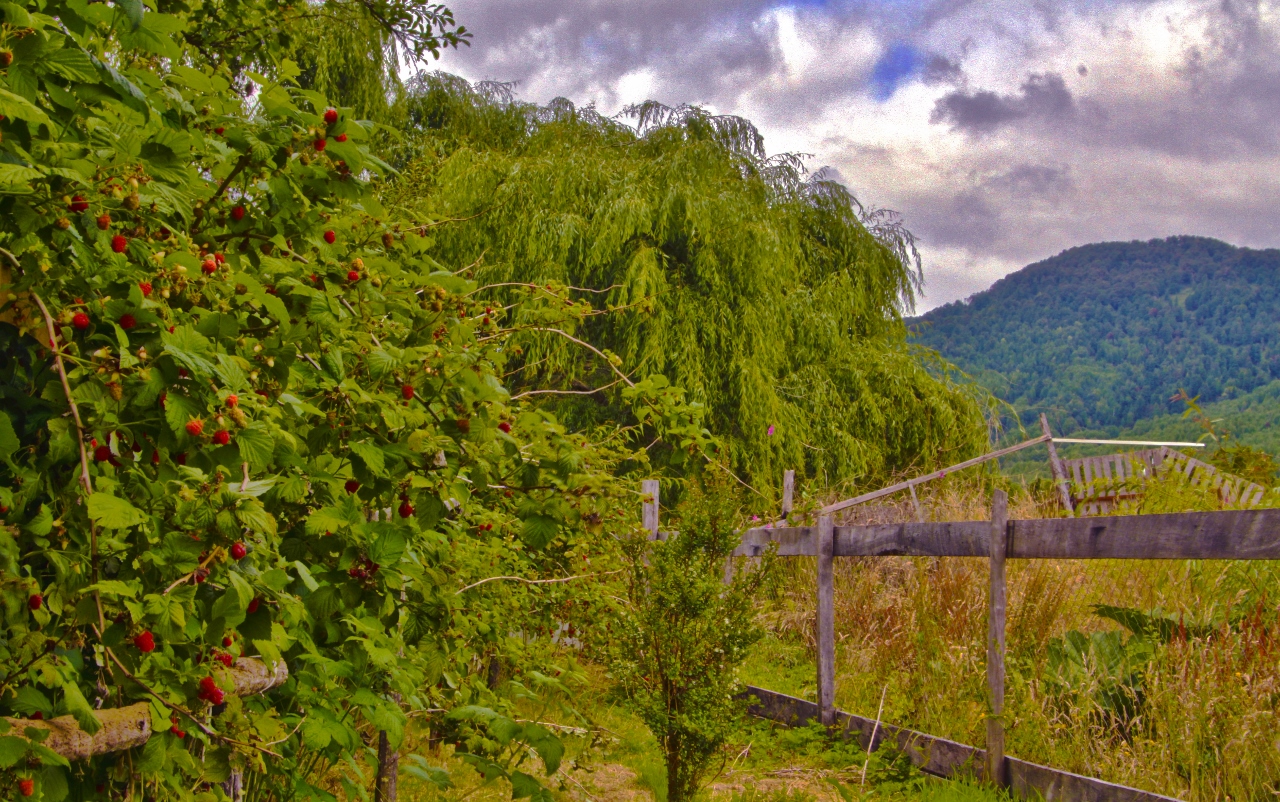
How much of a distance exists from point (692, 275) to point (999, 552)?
8171 mm

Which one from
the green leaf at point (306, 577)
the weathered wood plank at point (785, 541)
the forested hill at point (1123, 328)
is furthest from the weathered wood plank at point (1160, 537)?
the forested hill at point (1123, 328)

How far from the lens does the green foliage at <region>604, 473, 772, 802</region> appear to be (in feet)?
14.7

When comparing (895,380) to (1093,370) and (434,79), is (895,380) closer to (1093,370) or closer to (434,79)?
(434,79)

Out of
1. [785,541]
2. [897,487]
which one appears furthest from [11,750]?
[897,487]

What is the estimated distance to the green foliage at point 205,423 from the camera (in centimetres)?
137

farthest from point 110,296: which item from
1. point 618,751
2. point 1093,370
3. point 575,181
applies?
point 1093,370

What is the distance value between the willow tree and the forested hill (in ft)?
77.2

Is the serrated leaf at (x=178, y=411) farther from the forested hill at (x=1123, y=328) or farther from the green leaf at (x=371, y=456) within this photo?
the forested hill at (x=1123, y=328)

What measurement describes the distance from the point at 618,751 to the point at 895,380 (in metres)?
8.79

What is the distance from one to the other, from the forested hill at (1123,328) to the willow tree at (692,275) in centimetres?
2354

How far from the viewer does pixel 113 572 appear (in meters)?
1.68

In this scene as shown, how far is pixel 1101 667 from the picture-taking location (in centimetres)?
487

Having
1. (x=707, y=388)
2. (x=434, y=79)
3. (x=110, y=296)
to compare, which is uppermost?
(x=434, y=79)

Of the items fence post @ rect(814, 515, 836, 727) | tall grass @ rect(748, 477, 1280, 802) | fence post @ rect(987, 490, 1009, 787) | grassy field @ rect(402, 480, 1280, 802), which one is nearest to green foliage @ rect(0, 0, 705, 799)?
grassy field @ rect(402, 480, 1280, 802)
